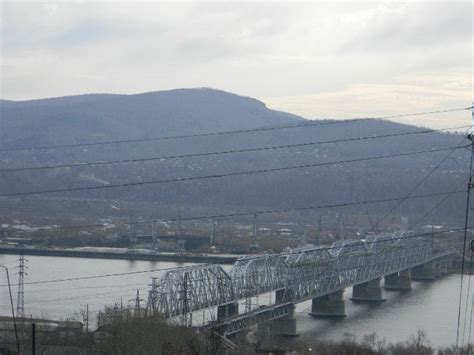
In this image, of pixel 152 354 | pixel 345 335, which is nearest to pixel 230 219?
pixel 345 335

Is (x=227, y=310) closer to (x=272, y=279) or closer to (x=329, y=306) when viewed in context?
(x=272, y=279)

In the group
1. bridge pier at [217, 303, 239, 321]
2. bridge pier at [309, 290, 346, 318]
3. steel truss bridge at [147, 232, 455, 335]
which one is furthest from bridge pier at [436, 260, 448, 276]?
bridge pier at [217, 303, 239, 321]

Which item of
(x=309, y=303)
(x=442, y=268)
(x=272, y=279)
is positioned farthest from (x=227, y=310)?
(x=442, y=268)

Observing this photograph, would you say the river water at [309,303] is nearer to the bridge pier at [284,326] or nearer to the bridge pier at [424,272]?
the bridge pier at [284,326]

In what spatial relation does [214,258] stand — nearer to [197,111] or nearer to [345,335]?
[345,335]

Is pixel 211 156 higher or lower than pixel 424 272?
higher

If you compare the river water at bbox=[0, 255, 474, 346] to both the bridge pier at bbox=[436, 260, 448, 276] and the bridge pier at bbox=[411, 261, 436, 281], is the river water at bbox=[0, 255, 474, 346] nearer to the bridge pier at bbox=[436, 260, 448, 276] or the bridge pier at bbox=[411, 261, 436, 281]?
the bridge pier at bbox=[411, 261, 436, 281]
